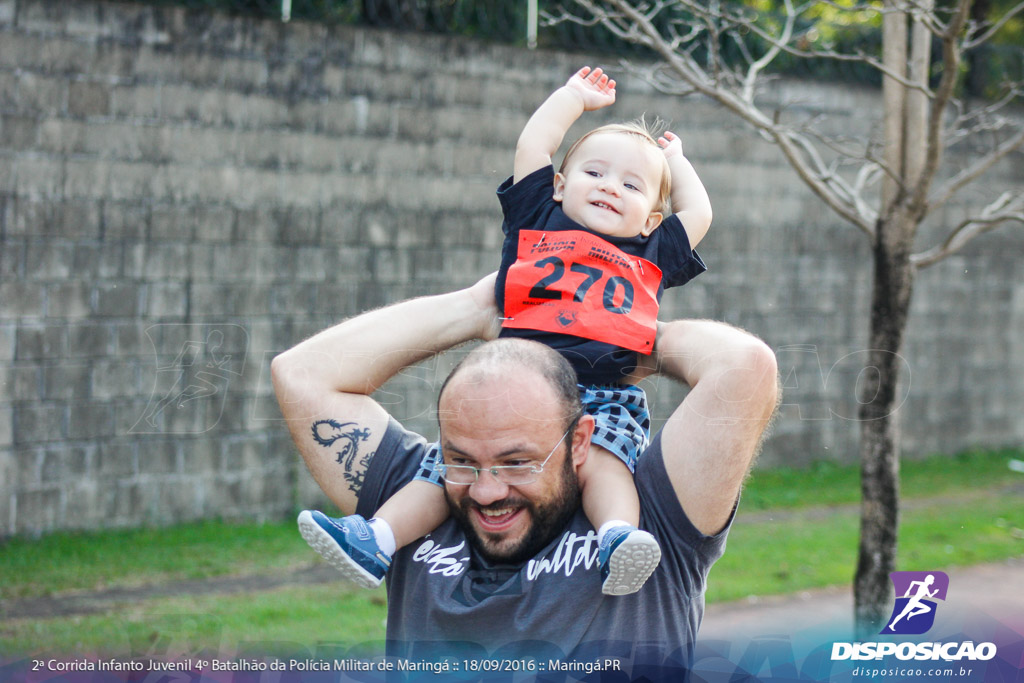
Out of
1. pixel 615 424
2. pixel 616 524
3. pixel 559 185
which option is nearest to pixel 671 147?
pixel 559 185

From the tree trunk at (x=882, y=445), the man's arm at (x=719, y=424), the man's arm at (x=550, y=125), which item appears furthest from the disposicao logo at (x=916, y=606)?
the man's arm at (x=550, y=125)

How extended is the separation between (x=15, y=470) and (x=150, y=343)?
0.92 m

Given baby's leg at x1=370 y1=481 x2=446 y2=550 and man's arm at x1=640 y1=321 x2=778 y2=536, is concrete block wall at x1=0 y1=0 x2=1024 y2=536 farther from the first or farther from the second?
man's arm at x1=640 y1=321 x2=778 y2=536

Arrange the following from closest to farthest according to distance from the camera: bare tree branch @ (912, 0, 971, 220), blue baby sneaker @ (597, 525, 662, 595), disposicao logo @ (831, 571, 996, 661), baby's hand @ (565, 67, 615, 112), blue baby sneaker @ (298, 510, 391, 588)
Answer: blue baby sneaker @ (597, 525, 662, 595)
blue baby sneaker @ (298, 510, 391, 588)
disposicao logo @ (831, 571, 996, 661)
baby's hand @ (565, 67, 615, 112)
bare tree branch @ (912, 0, 971, 220)

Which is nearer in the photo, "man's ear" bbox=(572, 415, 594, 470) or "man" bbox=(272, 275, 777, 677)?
"man" bbox=(272, 275, 777, 677)

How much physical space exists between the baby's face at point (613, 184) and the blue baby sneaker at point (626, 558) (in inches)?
29.2

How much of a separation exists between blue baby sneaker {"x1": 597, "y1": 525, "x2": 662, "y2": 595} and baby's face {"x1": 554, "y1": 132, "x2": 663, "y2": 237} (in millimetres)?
742

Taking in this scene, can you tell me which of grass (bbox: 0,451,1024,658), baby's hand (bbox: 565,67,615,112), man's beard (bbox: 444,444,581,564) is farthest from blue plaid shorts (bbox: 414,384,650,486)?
grass (bbox: 0,451,1024,658)

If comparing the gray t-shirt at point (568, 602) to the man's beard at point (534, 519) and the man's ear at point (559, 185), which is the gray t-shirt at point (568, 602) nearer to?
the man's beard at point (534, 519)

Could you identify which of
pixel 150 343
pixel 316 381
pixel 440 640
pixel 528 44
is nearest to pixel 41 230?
pixel 150 343

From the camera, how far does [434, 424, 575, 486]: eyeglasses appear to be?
199 cm

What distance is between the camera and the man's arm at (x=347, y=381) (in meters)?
2.21

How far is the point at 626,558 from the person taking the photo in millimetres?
1836

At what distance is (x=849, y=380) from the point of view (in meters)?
7.58
